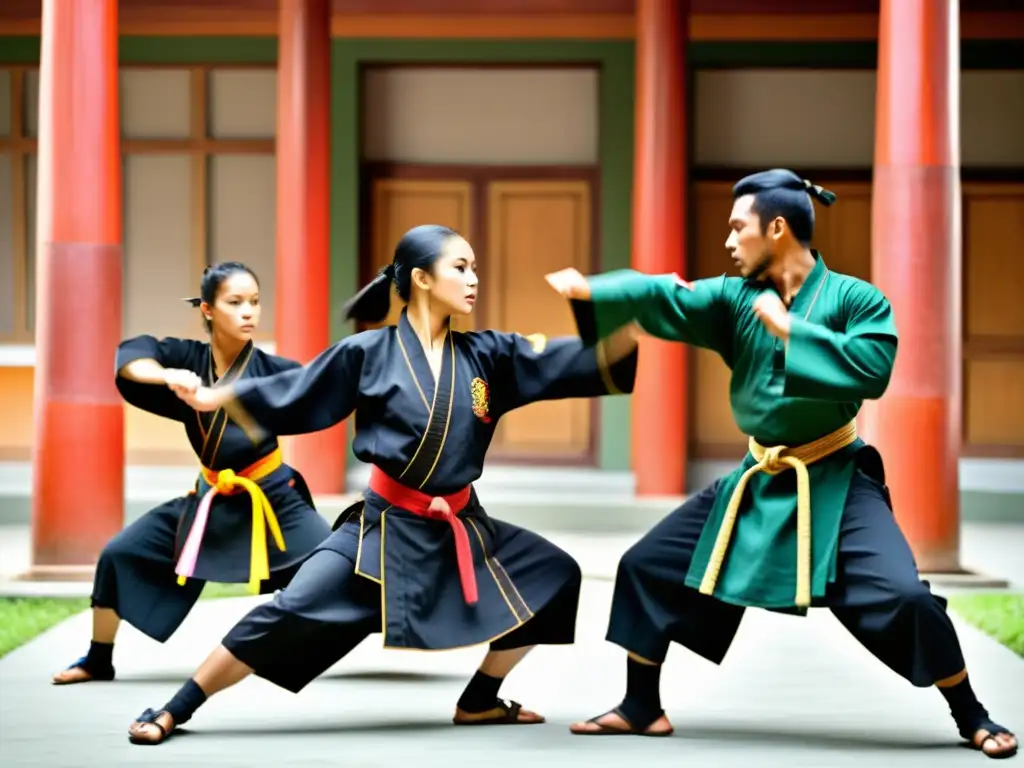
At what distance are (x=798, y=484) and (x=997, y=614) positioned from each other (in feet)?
8.10

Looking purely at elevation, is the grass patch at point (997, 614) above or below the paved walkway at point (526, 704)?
above

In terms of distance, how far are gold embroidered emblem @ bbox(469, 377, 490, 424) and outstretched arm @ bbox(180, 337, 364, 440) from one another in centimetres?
32

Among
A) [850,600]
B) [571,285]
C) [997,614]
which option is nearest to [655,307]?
[571,285]

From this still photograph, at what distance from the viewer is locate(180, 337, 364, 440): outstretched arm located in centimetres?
449

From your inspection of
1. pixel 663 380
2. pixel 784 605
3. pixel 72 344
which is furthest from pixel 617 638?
pixel 663 380

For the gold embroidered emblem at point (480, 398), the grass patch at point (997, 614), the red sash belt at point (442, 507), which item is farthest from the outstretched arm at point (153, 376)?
the grass patch at point (997, 614)

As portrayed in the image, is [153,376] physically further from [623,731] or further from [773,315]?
[773,315]

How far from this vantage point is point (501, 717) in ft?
15.1

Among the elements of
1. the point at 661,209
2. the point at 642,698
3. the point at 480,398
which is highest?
the point at 661,209

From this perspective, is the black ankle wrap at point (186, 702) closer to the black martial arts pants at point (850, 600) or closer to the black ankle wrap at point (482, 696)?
the black ankle wrap at point (482, 696)

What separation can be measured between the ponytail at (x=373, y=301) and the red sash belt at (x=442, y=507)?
0.44 meters

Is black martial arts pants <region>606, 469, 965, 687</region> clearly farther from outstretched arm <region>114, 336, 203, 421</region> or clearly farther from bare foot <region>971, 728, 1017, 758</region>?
outstretched arm <region>114, 336, 203, 421</region>

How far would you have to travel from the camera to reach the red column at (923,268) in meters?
7.27

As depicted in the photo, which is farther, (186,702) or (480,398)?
(480,398)
